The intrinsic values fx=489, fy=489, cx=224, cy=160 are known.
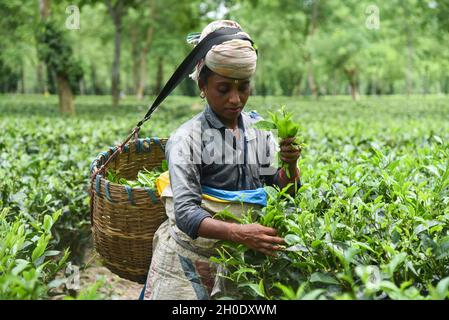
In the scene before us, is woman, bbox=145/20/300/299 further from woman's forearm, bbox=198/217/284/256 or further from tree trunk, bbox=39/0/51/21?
tree trunk, bbox=39/0/51/21

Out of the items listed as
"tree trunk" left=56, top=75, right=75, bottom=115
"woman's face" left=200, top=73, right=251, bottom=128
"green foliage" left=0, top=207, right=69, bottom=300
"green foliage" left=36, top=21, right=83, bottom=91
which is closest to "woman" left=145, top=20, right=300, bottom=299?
"woman's face" left=200, top=73, right=251, bottom=128

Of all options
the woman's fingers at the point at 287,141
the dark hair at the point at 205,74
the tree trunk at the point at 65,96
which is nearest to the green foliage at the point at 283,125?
the woman's fingers at the point at 287,141

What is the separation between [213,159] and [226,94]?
0.93 ft

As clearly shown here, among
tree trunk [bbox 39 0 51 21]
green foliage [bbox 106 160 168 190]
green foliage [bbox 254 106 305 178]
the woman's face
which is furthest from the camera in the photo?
tree trunk [bbox 39 0 51 21]

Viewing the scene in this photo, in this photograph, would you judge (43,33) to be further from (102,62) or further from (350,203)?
(102,62)

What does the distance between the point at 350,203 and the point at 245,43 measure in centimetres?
86

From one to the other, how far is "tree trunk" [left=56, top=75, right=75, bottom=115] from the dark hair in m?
11.9

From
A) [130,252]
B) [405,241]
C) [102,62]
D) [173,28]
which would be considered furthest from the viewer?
[102,62]

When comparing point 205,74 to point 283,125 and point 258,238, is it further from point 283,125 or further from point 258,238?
point 258,238

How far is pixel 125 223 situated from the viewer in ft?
7.79

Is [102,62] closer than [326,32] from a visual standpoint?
No

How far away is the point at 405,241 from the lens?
179cm

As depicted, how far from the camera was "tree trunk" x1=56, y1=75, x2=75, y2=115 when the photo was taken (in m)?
13.4
